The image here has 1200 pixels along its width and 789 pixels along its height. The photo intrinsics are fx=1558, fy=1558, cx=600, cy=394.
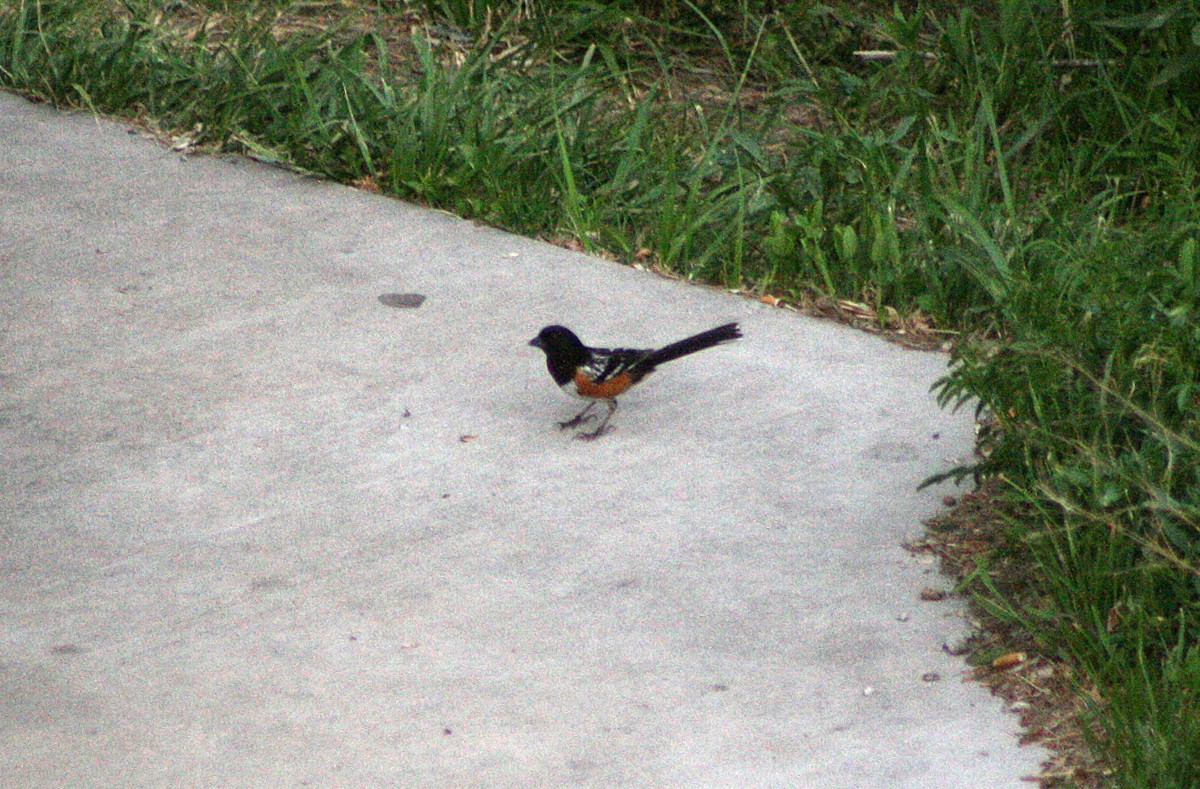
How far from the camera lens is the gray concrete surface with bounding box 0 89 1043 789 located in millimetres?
3256

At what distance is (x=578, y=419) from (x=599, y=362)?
0.22 meters

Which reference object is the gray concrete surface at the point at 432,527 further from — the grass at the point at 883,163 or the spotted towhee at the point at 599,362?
the grass at the point at 883,163

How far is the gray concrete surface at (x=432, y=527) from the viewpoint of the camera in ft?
10.7

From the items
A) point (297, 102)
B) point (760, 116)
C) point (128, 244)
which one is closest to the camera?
point (128, 244)

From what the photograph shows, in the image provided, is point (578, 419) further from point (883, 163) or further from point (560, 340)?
point (883, 163)

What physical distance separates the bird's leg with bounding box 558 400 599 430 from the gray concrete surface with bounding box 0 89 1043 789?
0.08m

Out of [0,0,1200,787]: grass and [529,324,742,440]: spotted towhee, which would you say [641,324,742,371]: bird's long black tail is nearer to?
[529,324,742,440]: spotted towhee

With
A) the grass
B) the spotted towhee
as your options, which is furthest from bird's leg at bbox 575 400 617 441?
the grass

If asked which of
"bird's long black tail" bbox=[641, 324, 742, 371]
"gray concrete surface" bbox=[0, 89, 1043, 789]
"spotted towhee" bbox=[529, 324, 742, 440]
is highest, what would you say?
"bird's long black tail" bbox=[641, 324, 742, 371]

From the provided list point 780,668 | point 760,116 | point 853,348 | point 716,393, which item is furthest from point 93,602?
point 760,116

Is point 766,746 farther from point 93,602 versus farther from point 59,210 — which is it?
point 59,210

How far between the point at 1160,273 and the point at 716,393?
1460 millimetres

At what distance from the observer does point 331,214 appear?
19.6ft

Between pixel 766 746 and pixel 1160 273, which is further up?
pixel 1160 273
